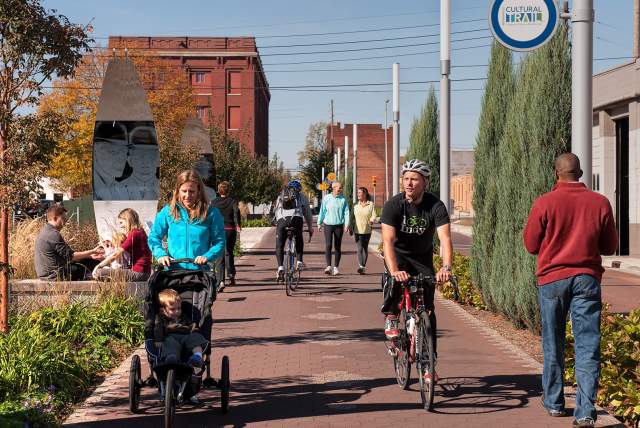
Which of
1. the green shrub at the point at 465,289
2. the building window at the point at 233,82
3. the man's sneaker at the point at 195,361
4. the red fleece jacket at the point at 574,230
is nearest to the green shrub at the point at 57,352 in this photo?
the man's sneaker at the point at 195,361

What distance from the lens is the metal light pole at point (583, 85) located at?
8.19m

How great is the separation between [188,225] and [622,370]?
3.47 m

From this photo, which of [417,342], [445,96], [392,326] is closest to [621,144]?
[445,96]

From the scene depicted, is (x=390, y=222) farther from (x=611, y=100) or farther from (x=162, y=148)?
(x=611, y=100)

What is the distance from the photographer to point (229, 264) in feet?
56.3

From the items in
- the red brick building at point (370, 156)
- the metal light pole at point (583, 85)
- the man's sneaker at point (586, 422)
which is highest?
the red brick building at point (370, 156)

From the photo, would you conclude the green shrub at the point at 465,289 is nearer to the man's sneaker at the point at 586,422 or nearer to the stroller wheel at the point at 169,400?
the man's sneaker at the point at 586,422

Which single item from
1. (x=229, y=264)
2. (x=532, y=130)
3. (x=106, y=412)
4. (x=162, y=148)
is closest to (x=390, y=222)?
(x=106, y=412)

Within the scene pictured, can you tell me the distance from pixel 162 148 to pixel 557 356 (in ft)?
54.2

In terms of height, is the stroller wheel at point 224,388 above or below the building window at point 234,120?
below

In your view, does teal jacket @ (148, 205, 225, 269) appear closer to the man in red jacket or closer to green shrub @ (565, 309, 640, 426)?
the man in red jacket

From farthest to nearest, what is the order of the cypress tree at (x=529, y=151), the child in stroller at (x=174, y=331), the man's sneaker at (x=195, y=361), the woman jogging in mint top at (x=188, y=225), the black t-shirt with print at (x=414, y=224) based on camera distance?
1. the cypress tree at (x=529, y=151)
2. the black t-shirt with print at (x=414, y=224)
3. the woman jogging in mint top at (x=188, y=225)
4. the child in stroller at (x=174, y=331)
5. the man's sneaker at (x=195, y=361)

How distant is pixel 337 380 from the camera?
795cm

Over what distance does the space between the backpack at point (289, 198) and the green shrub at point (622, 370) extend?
885 centimetres
